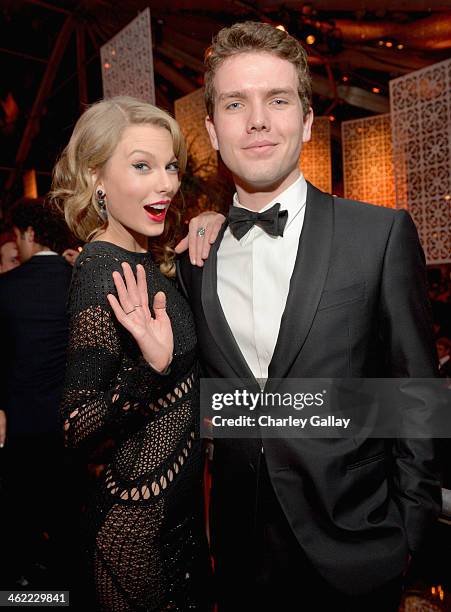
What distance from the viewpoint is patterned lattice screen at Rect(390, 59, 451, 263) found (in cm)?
351

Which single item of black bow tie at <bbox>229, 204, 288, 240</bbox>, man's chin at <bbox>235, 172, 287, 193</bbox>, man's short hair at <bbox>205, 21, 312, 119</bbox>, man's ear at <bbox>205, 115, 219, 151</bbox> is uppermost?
man's short hair at <bbox>205, 21, 312, 119</bbox>

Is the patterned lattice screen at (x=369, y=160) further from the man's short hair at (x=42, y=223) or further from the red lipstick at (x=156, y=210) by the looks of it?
the red lipstick at (x=156, y=210)

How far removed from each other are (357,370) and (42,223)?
2.01 metres

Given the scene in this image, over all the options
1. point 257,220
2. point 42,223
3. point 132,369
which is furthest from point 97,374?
point 42,223

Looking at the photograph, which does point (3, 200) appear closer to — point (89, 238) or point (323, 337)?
point (89, 238)

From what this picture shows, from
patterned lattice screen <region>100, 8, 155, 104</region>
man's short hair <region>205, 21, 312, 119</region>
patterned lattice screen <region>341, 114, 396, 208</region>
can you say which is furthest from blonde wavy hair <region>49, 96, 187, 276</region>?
patterned lattice screen <region>341, 114, 396, 208</region>

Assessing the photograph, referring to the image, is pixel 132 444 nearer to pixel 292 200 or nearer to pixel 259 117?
pixel 292 200

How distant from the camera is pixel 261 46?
1.50 m

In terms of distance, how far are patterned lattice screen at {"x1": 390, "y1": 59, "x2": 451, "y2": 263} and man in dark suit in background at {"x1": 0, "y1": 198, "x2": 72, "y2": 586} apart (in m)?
2.42

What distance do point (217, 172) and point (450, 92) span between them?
2.20 metres

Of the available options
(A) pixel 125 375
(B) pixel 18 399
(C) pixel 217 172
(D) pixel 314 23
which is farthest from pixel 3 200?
(A) pixel 125 375

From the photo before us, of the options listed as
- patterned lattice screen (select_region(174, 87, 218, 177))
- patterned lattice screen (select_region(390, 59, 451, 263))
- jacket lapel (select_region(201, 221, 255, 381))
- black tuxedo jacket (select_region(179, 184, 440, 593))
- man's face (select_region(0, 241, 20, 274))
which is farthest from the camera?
patterned lattice screen (select_region(174, 87, 218, 177))

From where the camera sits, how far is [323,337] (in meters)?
1.36

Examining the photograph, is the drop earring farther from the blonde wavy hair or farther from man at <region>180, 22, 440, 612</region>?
man at <region>180, 22, 440, 612</region>
